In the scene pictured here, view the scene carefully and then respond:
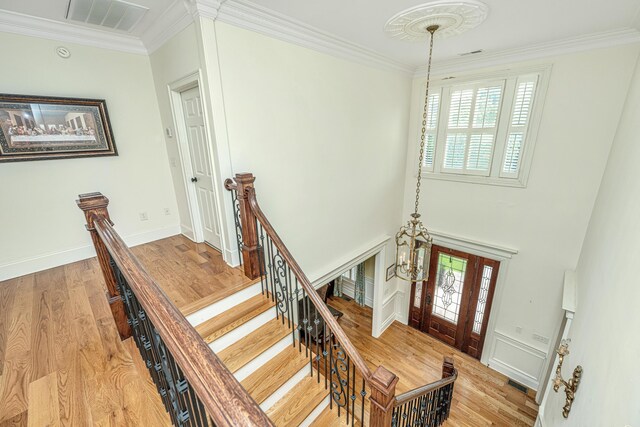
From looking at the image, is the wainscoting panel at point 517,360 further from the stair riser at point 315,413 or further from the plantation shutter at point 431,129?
the stair riser at point 315,413

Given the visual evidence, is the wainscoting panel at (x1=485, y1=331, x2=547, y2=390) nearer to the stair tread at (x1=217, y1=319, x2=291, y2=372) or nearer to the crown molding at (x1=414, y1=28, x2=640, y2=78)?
the stair tread at (x1=217, y1=319, x2=291, y2=372)

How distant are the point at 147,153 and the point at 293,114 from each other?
204 cm

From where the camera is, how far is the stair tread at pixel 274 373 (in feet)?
6.71

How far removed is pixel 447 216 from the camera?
4480 millimetres

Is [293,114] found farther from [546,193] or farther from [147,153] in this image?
[546,193]

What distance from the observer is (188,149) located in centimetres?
315

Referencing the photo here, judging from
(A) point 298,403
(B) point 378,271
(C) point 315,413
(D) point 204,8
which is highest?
(D) point 204,8

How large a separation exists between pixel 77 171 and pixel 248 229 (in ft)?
7.18

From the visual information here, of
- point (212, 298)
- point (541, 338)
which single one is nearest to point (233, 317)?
point (212, 298)

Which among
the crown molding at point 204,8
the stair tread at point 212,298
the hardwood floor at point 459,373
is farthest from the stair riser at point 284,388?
the crown molding at point 204,8

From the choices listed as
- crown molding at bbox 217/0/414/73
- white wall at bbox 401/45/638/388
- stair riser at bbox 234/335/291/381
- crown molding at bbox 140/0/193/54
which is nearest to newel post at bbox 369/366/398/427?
stair riser at bbox 234/335/291/381

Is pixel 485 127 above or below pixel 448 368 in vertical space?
above

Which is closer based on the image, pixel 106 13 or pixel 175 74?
pixel 106 13

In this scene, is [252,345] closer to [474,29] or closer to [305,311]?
[305,311]
